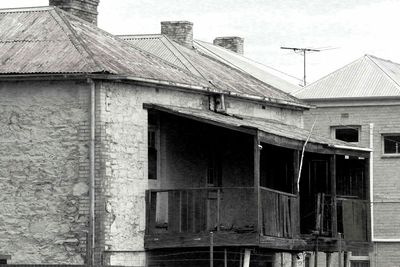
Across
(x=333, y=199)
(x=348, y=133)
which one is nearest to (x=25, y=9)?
(x=333, y=199)

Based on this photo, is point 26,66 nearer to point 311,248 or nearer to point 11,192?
point 11,192

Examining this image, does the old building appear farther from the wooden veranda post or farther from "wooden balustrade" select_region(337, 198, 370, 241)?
"wooden balustrade" select_region(337, 198, 370, 241)

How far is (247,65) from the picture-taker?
45.3 meters

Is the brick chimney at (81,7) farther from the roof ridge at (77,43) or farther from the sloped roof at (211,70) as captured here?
the sloped roof at (211,70)

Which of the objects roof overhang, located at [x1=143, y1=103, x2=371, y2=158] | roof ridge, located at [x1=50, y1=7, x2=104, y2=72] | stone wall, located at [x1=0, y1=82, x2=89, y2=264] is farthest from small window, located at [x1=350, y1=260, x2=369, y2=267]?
stone wall, located at [x1=0, y1=82, x2=89, y2=264]

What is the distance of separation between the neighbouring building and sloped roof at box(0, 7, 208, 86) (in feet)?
33.2

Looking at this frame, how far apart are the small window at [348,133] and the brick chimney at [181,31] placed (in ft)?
17.5

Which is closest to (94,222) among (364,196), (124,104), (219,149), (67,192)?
(67,192)

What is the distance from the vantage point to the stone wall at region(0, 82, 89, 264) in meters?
27.8

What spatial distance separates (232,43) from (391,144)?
1028 centimetres

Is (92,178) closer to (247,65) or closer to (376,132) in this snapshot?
(376,132)

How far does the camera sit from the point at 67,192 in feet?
91.2

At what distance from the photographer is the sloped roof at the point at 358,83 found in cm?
4072

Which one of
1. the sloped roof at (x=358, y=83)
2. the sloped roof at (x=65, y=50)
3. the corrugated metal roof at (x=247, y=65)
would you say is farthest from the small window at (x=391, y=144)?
the sloped roof at (x=65, y=50)
